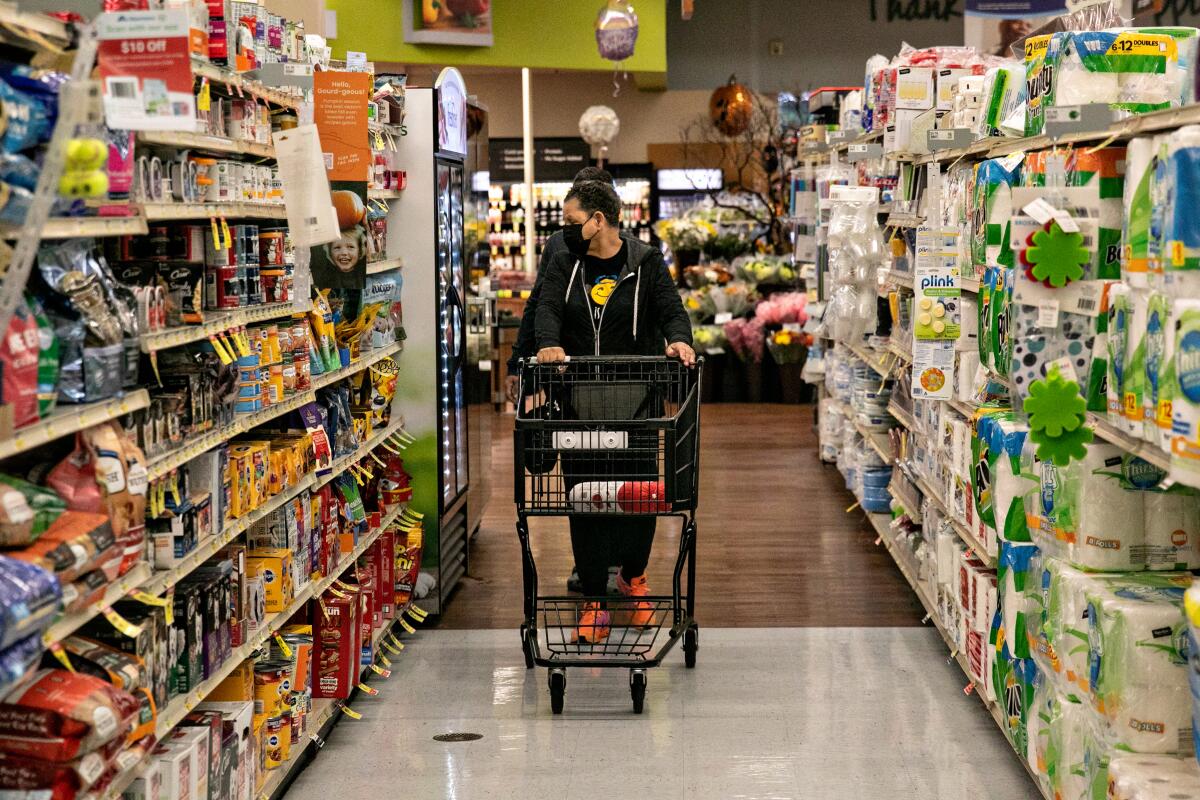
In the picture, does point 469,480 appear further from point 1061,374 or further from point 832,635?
point 1061,374

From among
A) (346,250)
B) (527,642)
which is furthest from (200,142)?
(527,642)

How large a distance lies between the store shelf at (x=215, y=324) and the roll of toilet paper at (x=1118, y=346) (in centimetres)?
195

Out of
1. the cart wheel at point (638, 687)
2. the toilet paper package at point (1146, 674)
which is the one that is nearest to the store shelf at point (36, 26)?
the toilet paper package at point (1146, 674)

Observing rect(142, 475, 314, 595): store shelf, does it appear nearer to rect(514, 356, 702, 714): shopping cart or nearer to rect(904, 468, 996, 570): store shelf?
rect(514, 356, 702, 714): shopping cart

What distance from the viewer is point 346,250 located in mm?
4715

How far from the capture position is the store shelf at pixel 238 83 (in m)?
3.22

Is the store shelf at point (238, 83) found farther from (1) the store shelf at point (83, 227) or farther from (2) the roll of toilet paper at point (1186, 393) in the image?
(2) the roll of toilet paper at point (1186, 393)

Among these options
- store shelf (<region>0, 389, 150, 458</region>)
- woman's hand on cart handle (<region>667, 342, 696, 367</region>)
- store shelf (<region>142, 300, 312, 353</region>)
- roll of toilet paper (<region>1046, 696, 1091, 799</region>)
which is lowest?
roll of toilet paper (<region>1046, 696, 1091, 799</region>)

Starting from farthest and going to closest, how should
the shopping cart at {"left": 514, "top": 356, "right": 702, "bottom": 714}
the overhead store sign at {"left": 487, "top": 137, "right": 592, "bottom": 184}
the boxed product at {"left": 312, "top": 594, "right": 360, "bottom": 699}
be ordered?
the overhead store sign at {"left": 487, "top": 137, "right": 592, "bottom": 184}
the shopping cart at {"left": 514, "top": 356, "right": 702, "bottom": 714}
the boxed product at {"left": 312, "top": 594, "right": 360, "bottom": 699}

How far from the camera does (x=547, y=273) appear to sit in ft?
18.0

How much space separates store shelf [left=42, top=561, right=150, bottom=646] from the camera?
242cm

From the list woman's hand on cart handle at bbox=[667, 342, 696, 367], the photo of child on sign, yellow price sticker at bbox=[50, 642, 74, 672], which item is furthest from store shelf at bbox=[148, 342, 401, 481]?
woman's hand on cart handle at bbox=[667, 342, 696, 367]

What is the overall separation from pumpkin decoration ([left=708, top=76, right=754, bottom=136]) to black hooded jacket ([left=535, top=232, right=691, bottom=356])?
9036 mm

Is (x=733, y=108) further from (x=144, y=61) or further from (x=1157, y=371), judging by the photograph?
(x=144, y=61)
